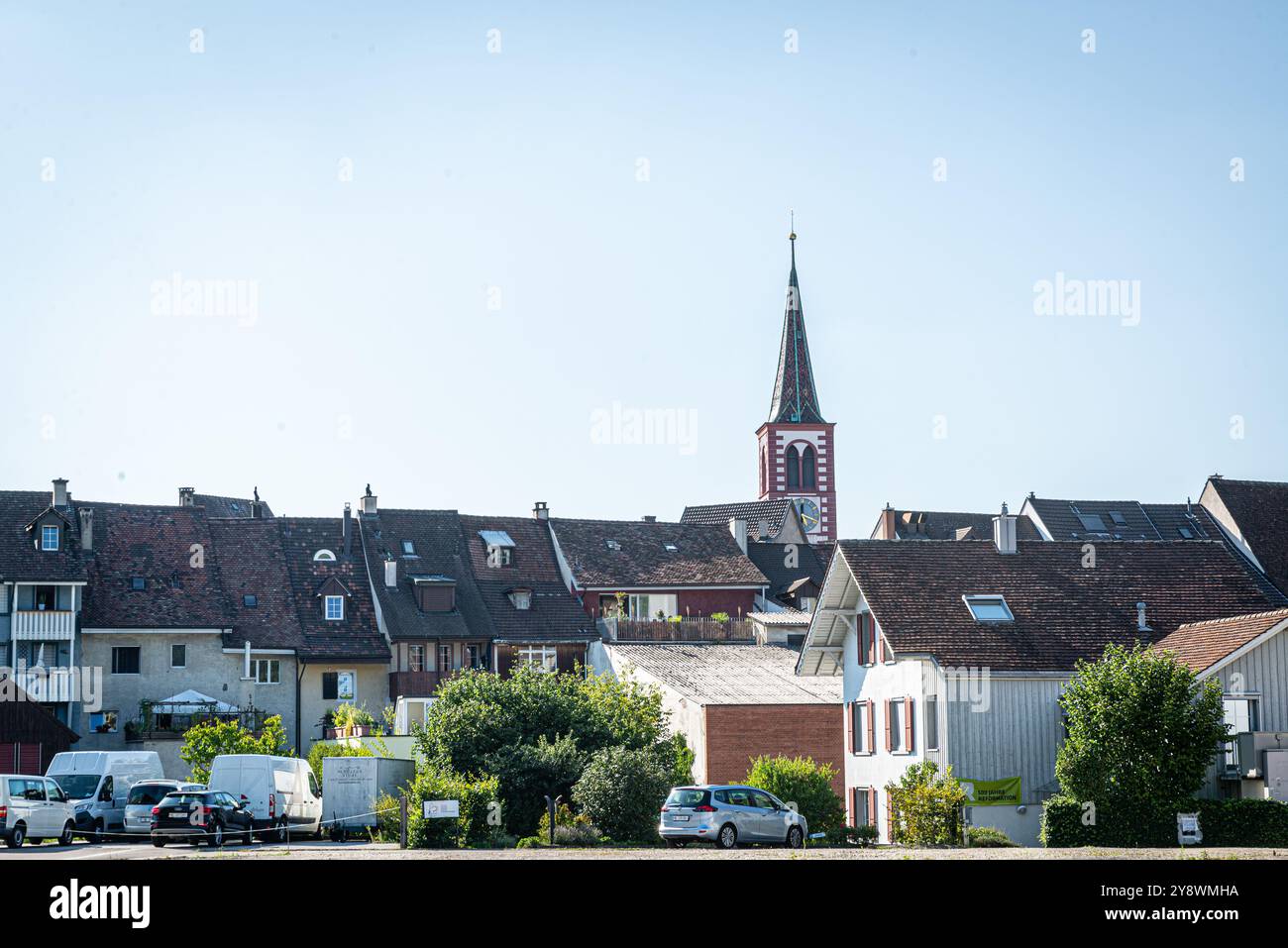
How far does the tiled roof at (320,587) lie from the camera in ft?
219

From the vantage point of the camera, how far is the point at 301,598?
68688mm

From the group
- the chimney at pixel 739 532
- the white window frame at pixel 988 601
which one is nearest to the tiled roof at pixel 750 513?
the chimney at pixel 739 532

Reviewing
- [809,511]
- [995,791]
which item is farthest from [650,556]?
[809,511]

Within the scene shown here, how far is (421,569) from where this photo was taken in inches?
2864

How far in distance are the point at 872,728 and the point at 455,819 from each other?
650 inches

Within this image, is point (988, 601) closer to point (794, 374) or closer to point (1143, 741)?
point (1143, 741)

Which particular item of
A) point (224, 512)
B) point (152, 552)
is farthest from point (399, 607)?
point (224, 512)

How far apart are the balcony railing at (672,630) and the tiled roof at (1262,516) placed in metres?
21.6

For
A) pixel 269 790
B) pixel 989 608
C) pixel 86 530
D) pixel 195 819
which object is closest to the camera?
pixel 195 819

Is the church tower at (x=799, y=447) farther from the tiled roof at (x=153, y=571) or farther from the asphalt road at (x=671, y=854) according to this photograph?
the asphalt road at (x=671, y=854)

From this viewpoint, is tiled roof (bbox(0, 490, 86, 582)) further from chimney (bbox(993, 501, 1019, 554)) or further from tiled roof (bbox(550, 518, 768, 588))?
chimney (bbox(993, 501, 1019, 554))
